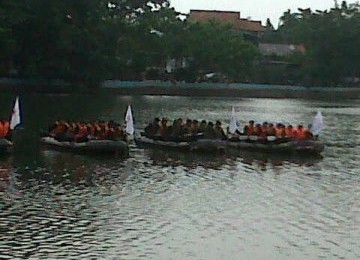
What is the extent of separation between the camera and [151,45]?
8050 cm

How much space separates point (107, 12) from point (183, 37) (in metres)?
13.1

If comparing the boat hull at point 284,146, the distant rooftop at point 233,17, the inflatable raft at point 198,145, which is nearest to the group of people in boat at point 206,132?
the inflatable raft at point 198,145

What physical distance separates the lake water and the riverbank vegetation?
31.7m

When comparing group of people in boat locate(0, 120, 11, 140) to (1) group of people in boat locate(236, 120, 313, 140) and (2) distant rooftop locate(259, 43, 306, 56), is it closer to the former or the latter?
(1) group of people in boat locate(236, 120, 313, 140)

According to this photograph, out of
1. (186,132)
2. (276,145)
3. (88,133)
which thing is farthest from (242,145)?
(88,133)

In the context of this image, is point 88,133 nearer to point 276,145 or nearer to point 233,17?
point 276,145

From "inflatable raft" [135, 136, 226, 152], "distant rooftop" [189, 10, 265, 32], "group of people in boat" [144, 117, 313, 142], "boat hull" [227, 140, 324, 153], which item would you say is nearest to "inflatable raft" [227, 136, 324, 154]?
"boat hull" [227, 140, 324, 153]

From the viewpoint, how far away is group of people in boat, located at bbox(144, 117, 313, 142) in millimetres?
31031

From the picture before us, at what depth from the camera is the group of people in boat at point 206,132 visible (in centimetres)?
3103

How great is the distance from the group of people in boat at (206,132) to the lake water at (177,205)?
2.65 feet

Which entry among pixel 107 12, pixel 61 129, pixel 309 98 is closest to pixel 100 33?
pixel 107 12

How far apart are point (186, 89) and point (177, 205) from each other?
64.2 metres

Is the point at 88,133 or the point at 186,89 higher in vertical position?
the point at 88,133

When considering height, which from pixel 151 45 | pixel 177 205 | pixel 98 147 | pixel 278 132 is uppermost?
pixel 151 45
